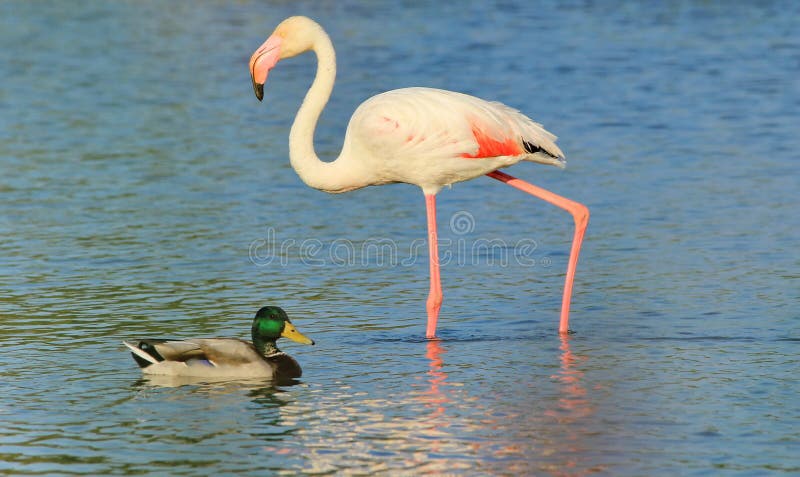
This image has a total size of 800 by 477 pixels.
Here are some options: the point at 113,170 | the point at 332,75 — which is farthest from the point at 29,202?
the point at 332,75

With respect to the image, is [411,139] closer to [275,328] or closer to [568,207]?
[568,207]

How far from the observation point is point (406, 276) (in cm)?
1088

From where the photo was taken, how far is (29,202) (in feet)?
43.5

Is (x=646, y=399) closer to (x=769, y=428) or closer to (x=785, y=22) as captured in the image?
(x=769, y=428)

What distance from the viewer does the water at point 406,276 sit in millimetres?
7102

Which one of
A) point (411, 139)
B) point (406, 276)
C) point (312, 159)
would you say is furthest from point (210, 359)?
point (406, 276)

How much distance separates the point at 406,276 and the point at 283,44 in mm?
2118

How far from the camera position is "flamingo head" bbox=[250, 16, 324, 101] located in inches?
380

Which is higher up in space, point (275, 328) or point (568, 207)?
point (568, 207)

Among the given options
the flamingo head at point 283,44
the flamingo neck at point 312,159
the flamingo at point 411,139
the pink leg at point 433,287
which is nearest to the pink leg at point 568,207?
the flamingo at point 411,139

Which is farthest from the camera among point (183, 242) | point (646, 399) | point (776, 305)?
point (183, 242)

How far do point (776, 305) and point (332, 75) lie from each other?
3.29 metres

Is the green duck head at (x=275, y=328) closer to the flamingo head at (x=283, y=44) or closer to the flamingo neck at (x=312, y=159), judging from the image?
the flamingo neck at (x=312, y=159)

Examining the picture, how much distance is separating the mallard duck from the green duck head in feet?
0.43
